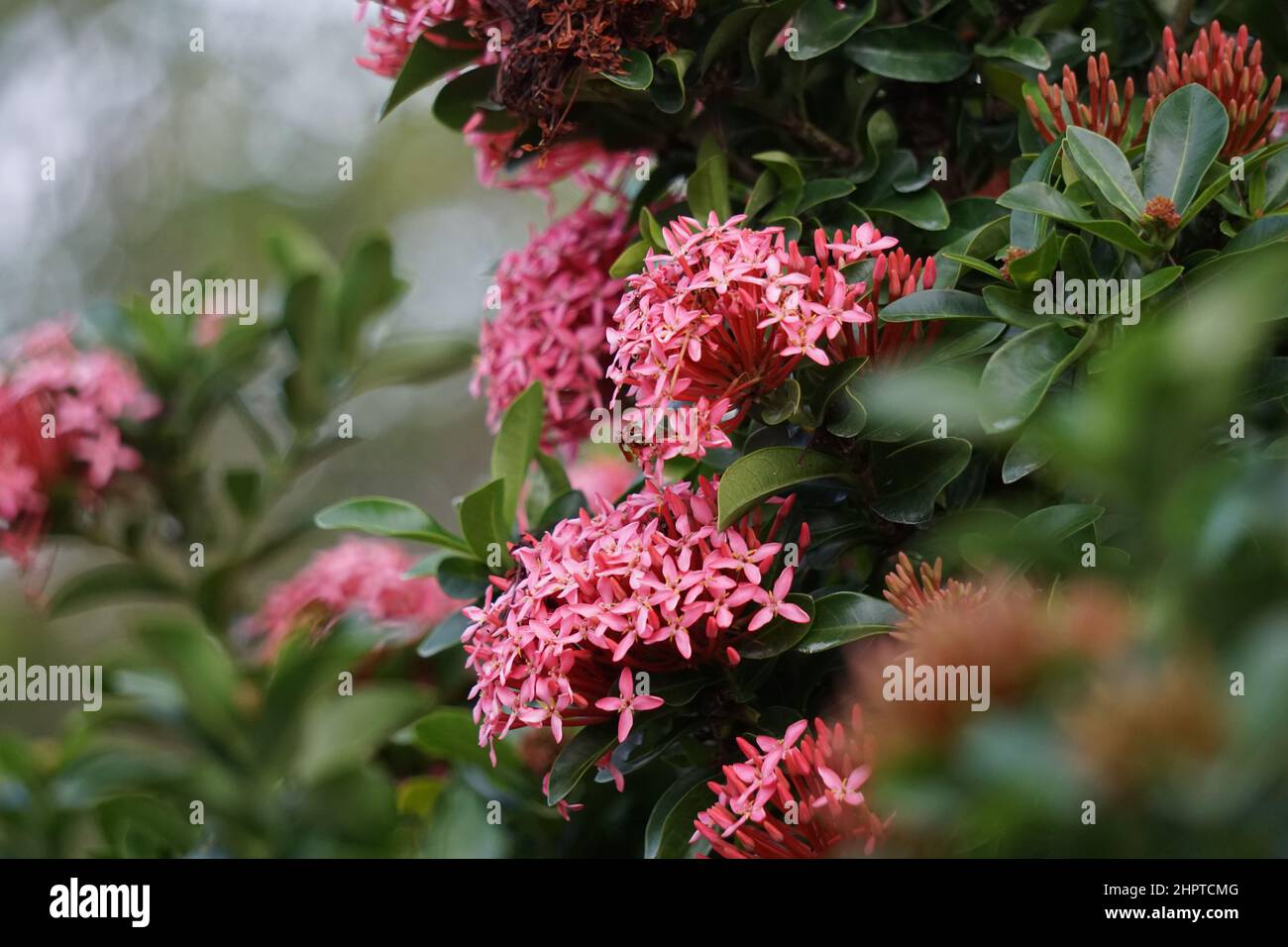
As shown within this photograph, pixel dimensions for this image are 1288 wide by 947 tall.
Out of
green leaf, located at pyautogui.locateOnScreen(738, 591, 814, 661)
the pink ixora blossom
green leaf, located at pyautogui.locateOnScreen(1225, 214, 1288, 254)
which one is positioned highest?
the pink ixora blossom

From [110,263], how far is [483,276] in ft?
20.6

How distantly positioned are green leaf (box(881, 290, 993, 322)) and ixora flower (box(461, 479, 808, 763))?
8.3 inches

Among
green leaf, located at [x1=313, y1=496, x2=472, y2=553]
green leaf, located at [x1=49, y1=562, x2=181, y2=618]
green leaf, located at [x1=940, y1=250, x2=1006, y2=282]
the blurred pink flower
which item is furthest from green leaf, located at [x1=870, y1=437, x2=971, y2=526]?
green leaf, located at [x1=49, y1=562, x2=181, y2=618]

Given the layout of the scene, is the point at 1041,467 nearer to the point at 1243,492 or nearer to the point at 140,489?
the point at 1243,492

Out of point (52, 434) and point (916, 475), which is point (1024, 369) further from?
point (52, 434)

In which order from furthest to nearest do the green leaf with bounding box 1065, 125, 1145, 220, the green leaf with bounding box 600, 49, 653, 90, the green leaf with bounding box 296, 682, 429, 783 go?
the green leaf with bounding box 296, 682, 429, 783 → the green leaf with bounding box 600, 49, 653, 90 → the green leaf with bounding box 1065, 125, 1145, 220

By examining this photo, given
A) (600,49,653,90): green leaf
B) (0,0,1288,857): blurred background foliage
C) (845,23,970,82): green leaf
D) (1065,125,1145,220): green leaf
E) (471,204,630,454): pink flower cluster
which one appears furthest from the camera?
(471,204,630,454): pink flower cluster

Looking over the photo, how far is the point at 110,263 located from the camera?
716 centimetres

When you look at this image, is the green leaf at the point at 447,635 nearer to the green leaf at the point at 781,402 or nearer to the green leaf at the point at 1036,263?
the green leaf at the point at 781,402

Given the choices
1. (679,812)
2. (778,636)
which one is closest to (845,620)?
(778,636)

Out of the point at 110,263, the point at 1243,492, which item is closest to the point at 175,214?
the point at 110,263

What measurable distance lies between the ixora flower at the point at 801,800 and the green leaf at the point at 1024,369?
11.5 inches

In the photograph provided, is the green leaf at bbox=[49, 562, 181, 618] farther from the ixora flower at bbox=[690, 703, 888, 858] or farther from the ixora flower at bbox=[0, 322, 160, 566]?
the ixora flower at bbox=[690, 703, 888, 858]

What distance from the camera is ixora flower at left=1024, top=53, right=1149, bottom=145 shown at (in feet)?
4.12
